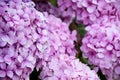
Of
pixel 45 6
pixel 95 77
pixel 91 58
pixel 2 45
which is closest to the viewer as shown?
pixel 2 45

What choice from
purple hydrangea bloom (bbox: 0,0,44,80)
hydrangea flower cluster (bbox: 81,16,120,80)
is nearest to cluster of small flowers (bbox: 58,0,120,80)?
hydrangea flower cluster (bbox: 81,16,120,80)

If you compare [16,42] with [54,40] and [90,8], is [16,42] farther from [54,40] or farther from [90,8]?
[90,8]

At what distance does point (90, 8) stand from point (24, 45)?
337mm

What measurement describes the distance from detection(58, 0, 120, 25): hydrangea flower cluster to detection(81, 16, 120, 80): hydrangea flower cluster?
0.14 ft

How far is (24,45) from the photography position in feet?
4.19

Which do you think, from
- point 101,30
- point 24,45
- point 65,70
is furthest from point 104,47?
point 24,45

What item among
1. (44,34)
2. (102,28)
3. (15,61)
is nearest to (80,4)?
(102,28)

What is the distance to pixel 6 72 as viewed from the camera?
126cm

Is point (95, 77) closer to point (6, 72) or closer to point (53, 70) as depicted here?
point (53, 70)

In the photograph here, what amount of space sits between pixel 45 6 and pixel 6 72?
466 mm

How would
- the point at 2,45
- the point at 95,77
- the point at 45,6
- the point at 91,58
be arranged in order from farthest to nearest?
1. the point at 45,6
2. the point at 91,58
3. the point at 95,77
4. the point at 2,45

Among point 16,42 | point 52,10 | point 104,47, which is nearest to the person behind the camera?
point 16,42

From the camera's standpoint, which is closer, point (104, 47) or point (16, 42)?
point (16, 42)

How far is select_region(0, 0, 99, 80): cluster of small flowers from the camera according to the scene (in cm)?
126
